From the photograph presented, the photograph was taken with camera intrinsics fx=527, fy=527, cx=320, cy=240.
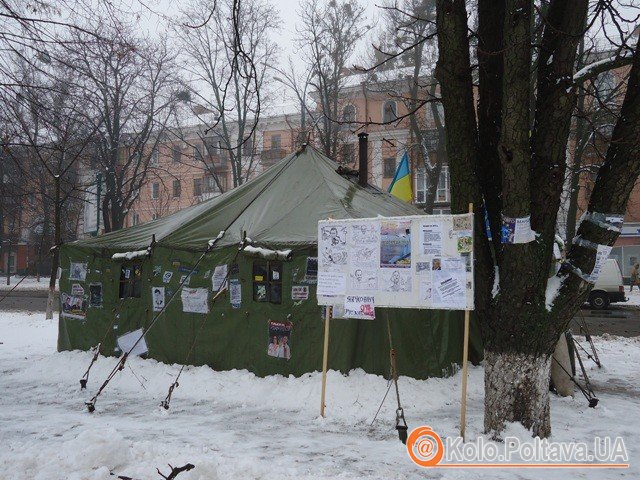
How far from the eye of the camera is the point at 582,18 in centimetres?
502

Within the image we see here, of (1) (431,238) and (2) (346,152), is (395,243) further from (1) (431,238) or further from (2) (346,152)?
(2) (346,152)

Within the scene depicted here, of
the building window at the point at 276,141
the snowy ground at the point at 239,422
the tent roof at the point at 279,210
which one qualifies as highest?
the building window at the point at 276,141

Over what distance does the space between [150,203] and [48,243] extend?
28.2 ft

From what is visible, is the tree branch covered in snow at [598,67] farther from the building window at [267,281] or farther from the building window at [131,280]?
the building window at [131,280]

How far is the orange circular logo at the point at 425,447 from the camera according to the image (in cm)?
466

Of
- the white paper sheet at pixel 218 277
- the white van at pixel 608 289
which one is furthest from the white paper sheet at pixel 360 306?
the white van at pixel 608 289

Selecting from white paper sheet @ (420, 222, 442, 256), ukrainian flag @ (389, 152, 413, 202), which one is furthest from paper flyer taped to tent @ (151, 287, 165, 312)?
ukrainian flag @ (389, 152, 413, 202)

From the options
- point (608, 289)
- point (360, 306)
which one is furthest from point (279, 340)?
point (608, 289)

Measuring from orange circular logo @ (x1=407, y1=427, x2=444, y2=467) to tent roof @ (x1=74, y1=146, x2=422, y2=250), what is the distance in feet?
9.56

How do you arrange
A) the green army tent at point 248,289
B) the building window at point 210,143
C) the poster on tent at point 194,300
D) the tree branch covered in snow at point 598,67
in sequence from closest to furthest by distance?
the tree branch covered in snow at point 598,67
the green army tent at point 248,289
the poster on tent at point 194,300
the building window at point 210,143

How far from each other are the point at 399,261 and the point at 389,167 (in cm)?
2911

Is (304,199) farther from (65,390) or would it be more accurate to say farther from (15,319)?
(15,319)

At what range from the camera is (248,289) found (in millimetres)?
7703

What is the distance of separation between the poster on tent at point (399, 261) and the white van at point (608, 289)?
15807mm
